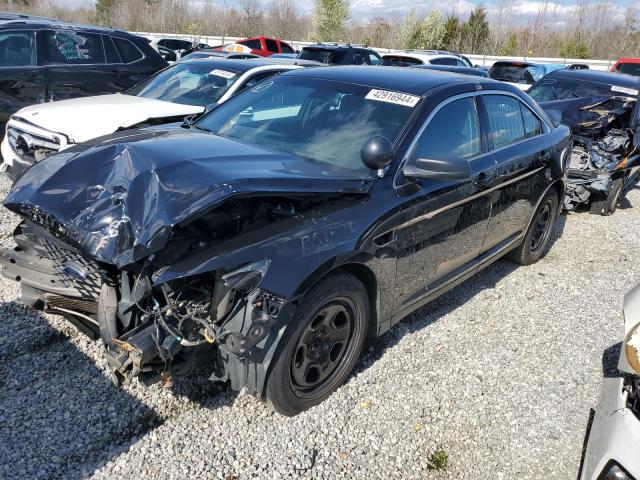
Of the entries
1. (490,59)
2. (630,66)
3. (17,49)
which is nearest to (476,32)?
(490,59)

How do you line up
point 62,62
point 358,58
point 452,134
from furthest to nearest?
1. point 358,58
2. point 62,62
3. point 452,134

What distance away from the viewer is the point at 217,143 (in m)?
3.06

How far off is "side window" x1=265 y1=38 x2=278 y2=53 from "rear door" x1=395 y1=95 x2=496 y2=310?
17.4 m

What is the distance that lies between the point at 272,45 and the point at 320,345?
19.0 meters

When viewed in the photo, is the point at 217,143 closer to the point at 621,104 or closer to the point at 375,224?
the point at 375,224

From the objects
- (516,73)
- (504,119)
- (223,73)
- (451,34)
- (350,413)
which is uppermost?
(451,34)

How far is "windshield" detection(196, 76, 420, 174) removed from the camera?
10.5 feet

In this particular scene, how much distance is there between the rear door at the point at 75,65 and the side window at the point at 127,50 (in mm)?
262

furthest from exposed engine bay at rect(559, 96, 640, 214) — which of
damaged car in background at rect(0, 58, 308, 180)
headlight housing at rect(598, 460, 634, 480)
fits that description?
headlight housing at rect(598, 460, 634, 480)

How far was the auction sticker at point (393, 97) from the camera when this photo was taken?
3338 millimetres

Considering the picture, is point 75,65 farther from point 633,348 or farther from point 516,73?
point 516,73

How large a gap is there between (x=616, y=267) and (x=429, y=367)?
3.24 m

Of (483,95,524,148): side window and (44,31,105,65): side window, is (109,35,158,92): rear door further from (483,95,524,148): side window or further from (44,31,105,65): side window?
(483,95,524,148): side window

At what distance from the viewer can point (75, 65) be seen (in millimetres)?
7566
